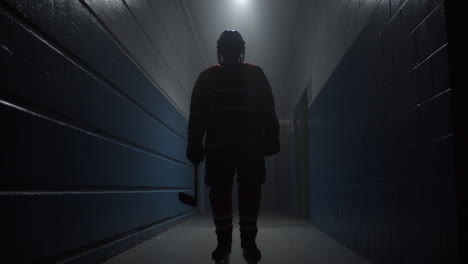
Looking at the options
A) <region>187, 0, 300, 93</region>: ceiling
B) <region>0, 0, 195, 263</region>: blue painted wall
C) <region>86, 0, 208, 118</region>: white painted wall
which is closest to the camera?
<region>0, 0, 195, 263</region>: blue painted wall

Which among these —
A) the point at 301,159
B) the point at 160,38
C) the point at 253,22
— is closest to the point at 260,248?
the point at 160,38

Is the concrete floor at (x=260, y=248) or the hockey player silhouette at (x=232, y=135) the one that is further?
the concrete floor at (x=260, y=248)

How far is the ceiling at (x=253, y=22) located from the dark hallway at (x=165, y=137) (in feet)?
2.23

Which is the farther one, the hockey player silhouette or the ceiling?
the ceiling

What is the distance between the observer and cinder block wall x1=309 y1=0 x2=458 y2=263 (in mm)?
1454

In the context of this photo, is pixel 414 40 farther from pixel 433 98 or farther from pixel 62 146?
pixel 62 146

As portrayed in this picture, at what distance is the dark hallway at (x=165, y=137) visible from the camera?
145cm

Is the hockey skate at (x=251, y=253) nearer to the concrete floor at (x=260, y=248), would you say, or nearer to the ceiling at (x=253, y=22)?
the concrete floor at (x=260, y=248)

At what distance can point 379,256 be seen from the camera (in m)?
2.22

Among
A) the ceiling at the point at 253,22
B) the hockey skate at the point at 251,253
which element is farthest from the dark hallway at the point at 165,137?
the ceiling at the point at 253,22

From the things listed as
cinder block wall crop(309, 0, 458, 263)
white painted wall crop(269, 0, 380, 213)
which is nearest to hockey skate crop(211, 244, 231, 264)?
cinder block wall crop(309, 0, 458, 263)

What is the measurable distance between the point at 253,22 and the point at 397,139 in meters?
4.10

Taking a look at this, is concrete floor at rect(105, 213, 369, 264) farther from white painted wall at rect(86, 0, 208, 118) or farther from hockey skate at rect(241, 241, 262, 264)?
white painted wall at rect(86, 0, 208, 118)

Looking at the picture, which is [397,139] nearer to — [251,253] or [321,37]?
[251,253]
